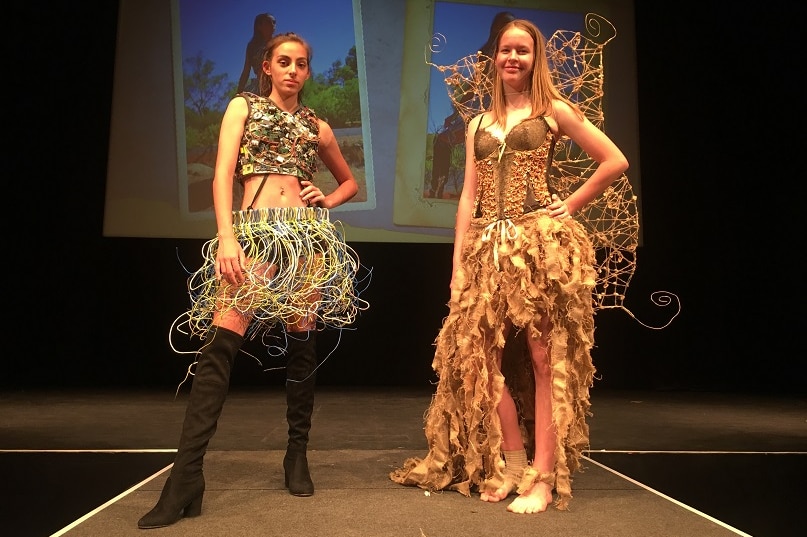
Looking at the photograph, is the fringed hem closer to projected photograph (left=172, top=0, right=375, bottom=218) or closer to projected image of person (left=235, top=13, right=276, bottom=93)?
projected photograph (left=172, top=0, right=375, bottom=218)

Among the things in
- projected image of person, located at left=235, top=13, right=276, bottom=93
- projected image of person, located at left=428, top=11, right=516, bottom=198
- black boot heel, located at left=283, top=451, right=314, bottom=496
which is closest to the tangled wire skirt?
black boot heel, located at left=283, top=451, right=314, bottom=496

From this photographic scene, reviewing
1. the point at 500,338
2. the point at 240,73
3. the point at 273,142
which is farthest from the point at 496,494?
the point at 240,73

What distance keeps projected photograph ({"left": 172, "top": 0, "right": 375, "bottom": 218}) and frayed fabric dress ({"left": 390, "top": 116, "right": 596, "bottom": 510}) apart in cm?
253

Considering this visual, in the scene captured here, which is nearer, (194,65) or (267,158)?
(267,158)

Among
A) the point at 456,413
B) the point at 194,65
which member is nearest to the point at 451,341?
the point at 456,413

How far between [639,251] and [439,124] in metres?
1.84

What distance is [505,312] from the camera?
7.79ft

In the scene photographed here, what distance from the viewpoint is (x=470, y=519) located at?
2117mm

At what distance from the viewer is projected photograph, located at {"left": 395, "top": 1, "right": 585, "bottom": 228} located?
4895 mm

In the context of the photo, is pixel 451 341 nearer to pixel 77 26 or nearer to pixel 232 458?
pixel 232 458

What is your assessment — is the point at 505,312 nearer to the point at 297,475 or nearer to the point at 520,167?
the point at 520,167

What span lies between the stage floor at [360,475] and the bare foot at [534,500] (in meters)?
0.04

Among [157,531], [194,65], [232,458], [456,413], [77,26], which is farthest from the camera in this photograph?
[77,26]

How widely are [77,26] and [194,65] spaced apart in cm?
103
